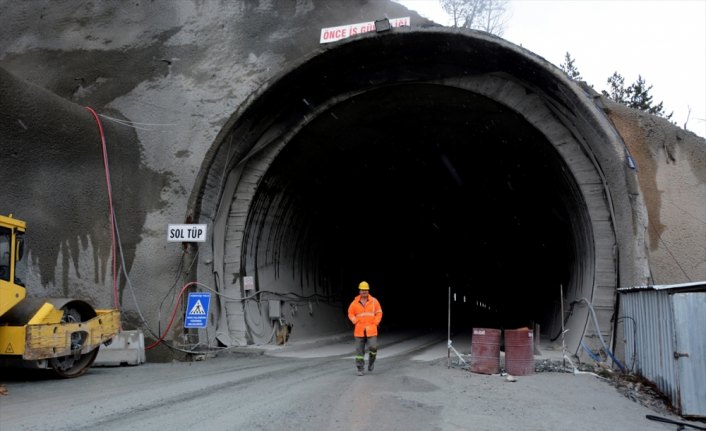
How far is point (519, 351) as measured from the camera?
11.0 meters

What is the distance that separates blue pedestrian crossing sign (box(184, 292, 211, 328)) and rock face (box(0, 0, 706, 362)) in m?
0.41

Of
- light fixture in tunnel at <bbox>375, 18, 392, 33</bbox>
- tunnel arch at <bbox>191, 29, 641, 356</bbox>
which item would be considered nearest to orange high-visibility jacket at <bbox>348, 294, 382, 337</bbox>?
tunnel arch at <bbox>191, 29, 641, 356</bbox>

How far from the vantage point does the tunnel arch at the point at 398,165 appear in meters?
13.7

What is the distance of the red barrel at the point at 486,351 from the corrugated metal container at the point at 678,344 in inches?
101

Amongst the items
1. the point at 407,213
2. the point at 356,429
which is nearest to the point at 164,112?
the point at 407,213

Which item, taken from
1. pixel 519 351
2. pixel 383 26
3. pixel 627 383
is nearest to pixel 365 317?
pixel 519 351

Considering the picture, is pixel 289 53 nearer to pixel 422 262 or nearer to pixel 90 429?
pixel 90 429

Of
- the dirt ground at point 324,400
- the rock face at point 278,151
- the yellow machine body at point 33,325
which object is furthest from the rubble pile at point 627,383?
the yellow machine body at point 33,325

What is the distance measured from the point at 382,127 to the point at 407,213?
9.43 meters

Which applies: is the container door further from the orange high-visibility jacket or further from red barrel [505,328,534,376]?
the orange high-visibility jacket

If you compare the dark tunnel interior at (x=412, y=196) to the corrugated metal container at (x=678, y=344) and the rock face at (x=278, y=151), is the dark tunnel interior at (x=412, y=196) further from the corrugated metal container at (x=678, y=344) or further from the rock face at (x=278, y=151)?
the corrugated metal container at (x=678, y=344)

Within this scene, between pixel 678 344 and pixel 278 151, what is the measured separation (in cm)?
1121

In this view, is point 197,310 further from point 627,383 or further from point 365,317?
point 627,383

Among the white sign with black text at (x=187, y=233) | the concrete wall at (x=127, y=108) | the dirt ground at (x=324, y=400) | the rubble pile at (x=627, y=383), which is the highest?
the concrete wall at (x=127, y=108)
